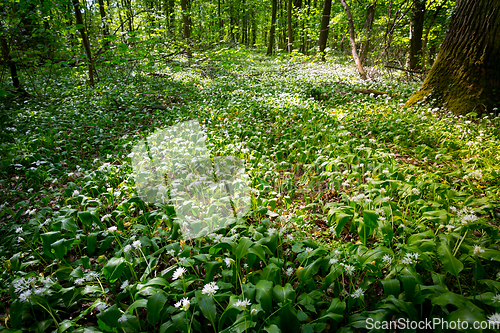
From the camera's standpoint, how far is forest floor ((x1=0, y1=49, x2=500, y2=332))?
1660 millimetres

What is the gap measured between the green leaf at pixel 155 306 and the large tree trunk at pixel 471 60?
6278 millimetres

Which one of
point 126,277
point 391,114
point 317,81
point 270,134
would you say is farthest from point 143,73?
point 126,277

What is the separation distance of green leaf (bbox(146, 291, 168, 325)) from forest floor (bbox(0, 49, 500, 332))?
0.04 ft

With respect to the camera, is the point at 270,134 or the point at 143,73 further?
the point at 143,73

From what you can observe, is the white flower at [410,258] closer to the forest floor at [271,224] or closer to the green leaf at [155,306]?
the forest floor at [271,224]

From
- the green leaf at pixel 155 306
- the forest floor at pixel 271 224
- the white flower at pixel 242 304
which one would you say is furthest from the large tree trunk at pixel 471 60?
the green leaf at pixel 155 306

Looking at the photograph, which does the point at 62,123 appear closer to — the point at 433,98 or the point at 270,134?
the point at 270,134

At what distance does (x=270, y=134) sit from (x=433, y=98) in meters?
3.80

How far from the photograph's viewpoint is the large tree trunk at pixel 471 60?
4496 mm

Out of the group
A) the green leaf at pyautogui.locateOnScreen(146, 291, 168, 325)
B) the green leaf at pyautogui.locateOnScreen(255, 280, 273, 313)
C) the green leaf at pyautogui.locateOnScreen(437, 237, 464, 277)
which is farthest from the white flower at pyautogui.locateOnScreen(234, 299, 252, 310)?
the green leaf at pyautogui.locateOnScreen(437, 237, 464, 277)

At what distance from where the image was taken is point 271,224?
8.80 feet

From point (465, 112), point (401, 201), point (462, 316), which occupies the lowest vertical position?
point (401, 201)

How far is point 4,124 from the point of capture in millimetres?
5852

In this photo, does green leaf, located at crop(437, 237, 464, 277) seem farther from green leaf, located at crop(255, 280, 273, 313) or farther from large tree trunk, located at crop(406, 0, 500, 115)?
large tree trunk, located at crop(406, 0, 500, 115)
